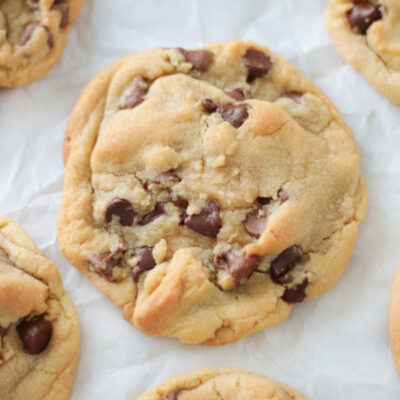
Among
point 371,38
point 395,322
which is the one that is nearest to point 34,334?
point 395,322

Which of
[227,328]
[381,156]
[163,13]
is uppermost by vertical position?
[163,13]

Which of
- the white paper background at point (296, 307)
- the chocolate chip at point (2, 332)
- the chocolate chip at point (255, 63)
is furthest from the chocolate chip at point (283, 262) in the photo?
the chocolate chip at point (2, 332)

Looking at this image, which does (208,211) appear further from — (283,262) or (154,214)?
(283,262)

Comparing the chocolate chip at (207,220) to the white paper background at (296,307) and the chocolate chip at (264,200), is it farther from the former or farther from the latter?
the white paper background at (296,307)

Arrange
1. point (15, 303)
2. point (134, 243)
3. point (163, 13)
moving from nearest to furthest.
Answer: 1. point (15, 303)
2. point (134, 243)
3. point (163, 13)

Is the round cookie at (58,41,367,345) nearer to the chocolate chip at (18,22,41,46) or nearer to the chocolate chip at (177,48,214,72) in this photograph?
the chocolate chip at (177,48,214,72)

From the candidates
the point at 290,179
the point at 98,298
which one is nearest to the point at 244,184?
the point at 290,179

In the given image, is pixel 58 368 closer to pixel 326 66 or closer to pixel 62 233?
pixel 62 233
